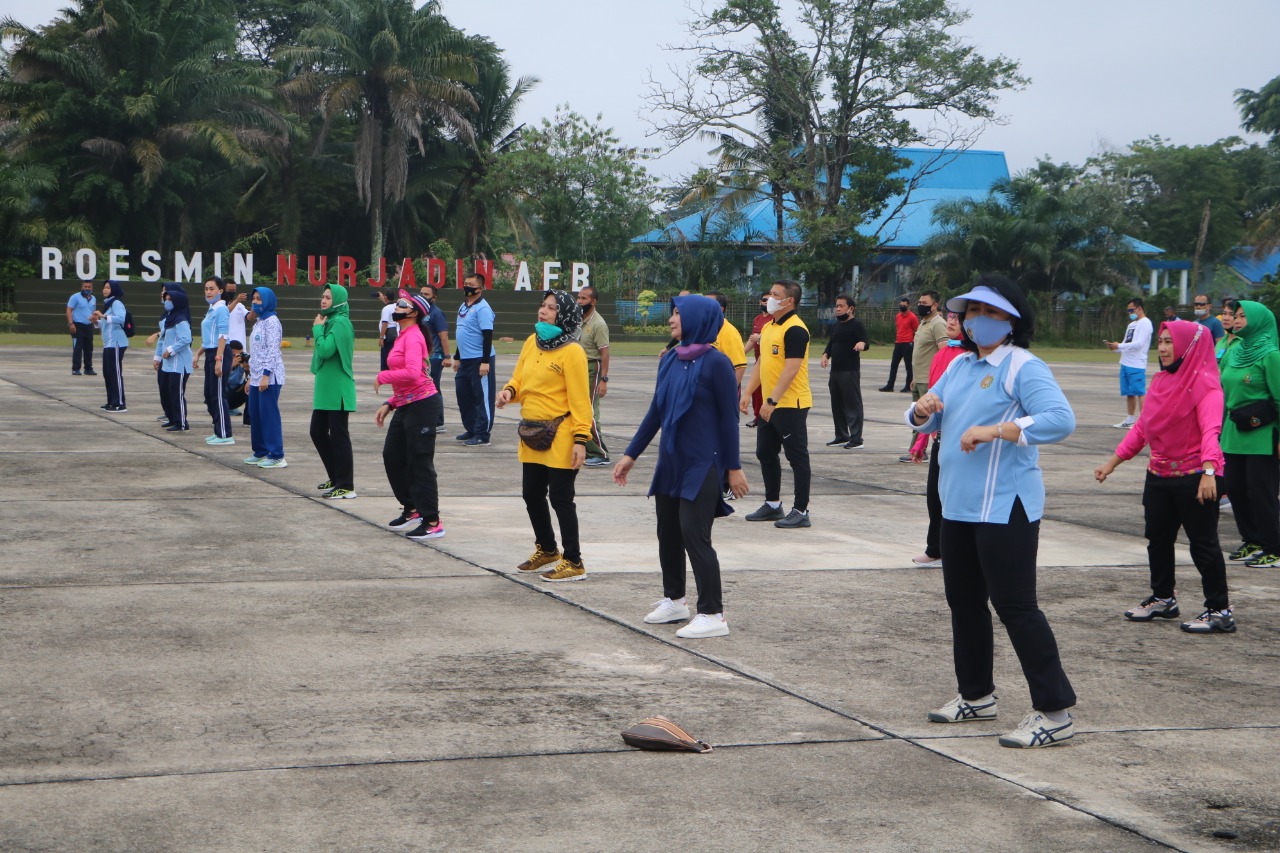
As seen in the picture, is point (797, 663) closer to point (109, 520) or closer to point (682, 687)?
point (682, 687)

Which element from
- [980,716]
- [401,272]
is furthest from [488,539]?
[401,272]

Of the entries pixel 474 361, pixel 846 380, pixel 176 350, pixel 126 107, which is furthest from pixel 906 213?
pixel 176 350

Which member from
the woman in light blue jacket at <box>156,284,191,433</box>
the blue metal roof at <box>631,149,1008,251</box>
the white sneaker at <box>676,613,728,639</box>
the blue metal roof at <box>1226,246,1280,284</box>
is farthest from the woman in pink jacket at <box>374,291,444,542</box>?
the blue metal roof at <box>1226,246,1280,284</box>

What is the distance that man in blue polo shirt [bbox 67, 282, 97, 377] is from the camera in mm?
23656

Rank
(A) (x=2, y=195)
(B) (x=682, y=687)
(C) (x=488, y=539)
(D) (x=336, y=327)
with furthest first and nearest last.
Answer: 1. (A) (x=2, y=195)
2. (D) (x=336, y=327)
3. (C) (x=488, y=539)
4. (B) (x=682, y=687)

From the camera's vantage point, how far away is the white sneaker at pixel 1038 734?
4.99 m

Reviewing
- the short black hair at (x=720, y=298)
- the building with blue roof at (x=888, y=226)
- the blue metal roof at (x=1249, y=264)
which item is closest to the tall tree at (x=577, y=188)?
the building with blue roof at (x=888, y=226)

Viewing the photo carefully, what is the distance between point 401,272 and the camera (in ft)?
154

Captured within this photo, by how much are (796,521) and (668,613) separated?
3.45m

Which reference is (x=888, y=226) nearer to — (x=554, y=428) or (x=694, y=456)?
(x=554, y=428)

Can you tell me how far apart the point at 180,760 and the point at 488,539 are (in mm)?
4681

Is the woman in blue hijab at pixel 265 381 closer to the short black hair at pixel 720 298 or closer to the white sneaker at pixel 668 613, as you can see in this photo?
the short black hair at pixel 720 298

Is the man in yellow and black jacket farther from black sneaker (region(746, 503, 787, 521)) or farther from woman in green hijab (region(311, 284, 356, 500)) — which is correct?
woman in green hijab (region(311, 284, 356, 500))

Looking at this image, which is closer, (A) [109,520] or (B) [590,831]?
(B) [590,831]
